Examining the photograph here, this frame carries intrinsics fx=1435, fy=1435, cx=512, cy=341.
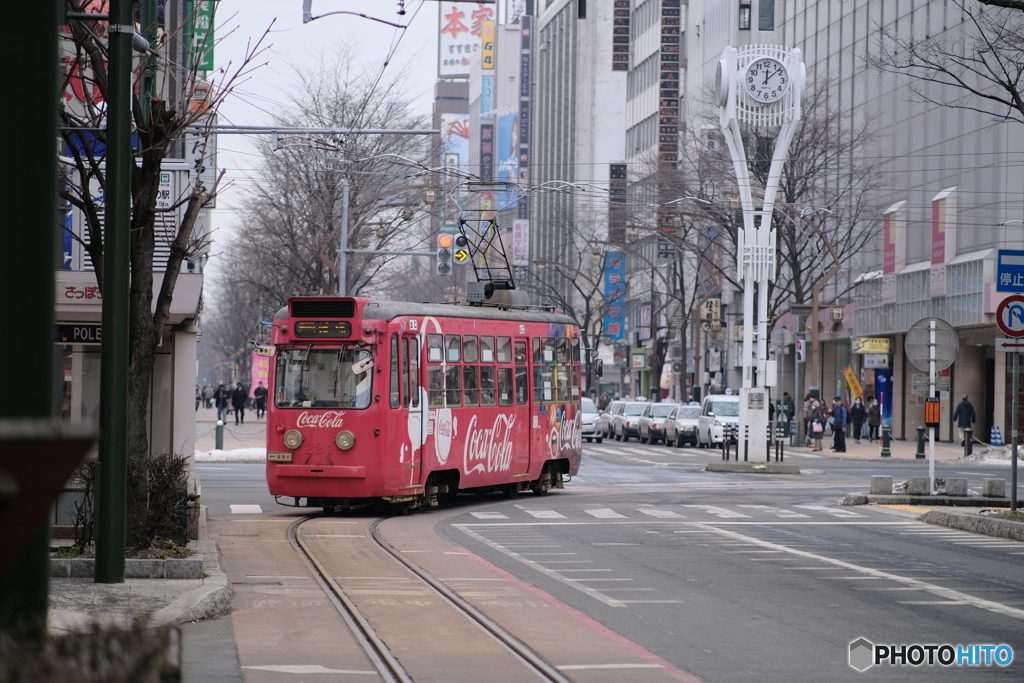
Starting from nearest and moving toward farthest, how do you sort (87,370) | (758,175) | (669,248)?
(87,370) < (758,175) < (669,248)

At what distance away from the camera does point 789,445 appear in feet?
178

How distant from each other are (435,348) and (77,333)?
5709 millimetres

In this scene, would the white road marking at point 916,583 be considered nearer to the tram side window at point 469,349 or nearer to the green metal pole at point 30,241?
the tram side window at point 469,349

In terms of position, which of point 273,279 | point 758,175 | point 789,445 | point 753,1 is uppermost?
point 753,1

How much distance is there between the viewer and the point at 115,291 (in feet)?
35.5

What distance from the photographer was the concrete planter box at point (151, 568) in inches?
458

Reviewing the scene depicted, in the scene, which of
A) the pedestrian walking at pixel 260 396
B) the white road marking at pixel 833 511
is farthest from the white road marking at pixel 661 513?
the pedestrian walking at pixel 260 396

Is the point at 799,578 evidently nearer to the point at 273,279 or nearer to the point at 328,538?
the point at 328,538

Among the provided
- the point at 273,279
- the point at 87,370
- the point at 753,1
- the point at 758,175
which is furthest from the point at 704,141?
the point at 87,370

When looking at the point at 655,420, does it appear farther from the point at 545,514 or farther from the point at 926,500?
the point at 545,514

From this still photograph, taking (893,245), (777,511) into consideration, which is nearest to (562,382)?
(777,511)

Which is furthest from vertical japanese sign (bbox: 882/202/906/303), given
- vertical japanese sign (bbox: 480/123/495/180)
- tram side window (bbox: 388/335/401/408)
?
vertical japanese sign (bbox: 480/123/495/180)

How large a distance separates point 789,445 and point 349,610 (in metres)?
44.5

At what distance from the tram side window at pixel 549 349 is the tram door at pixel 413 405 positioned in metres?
4.62
